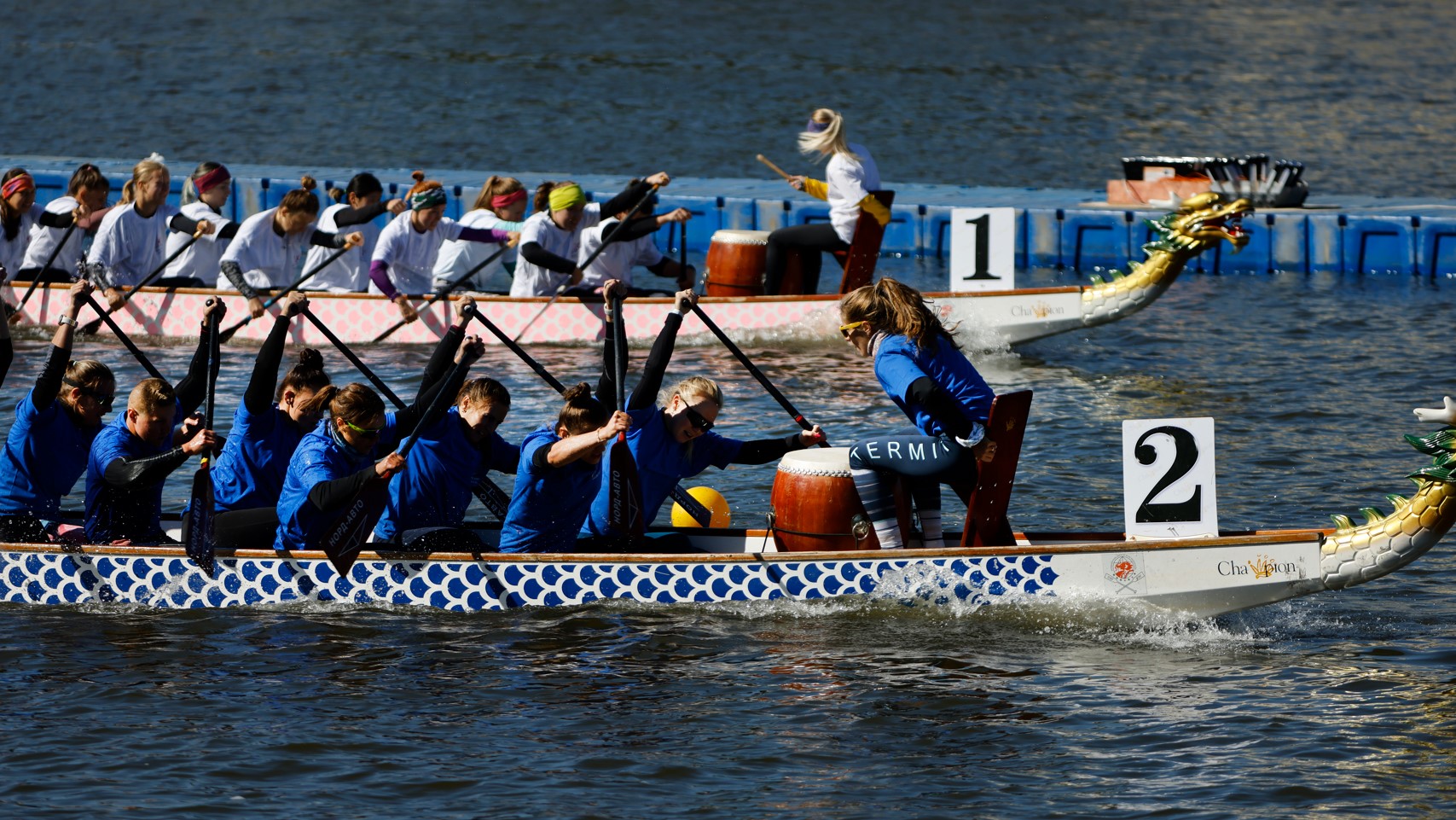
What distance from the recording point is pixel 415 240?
603 inches

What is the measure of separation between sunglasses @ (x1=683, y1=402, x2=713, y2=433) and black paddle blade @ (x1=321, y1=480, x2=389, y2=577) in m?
1.33

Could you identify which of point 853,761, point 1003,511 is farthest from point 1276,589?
point 853,761

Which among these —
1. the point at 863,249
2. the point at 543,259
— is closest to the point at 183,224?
the point at 543,259

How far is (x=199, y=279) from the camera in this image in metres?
15.9

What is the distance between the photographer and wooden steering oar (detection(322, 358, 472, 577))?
805cm

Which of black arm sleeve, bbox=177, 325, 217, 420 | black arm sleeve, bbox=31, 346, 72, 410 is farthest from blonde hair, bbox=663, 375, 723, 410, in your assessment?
black arm sleeve, bbox=31, 346, 72, 410

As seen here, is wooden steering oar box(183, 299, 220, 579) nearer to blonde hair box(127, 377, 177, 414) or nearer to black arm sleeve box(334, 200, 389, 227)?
blonde hair box(127, 377, 177, 414)

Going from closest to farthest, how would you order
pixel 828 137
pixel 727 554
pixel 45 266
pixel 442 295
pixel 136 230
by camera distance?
pixel 727 554
pixel 828 137
pixel 442 295
pixel 136 230
pixel 45 266

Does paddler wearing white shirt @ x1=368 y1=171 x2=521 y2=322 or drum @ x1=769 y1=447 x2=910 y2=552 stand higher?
paddler wearing white shirt @ x1=368 y1=171 x2=521 y2=322

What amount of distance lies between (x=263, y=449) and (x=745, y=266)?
A: 733 centimetres

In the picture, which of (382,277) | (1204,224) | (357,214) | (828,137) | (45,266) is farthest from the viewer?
(45,266)

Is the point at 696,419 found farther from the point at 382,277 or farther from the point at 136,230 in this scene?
the point at 136,230

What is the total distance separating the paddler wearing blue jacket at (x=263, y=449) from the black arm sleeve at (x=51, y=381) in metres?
0.77

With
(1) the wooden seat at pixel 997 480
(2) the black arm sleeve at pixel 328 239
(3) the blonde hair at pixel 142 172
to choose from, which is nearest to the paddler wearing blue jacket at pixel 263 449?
(1) the wooden seat at pixel 997 480
